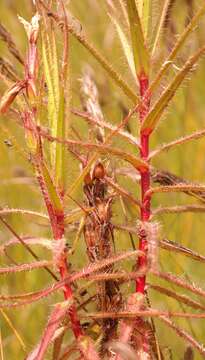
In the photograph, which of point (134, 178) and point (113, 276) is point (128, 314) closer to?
point (113, 276)

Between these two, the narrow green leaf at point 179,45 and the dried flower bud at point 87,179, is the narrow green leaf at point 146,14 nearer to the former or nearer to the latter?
the narrow green leaf at point 179,45

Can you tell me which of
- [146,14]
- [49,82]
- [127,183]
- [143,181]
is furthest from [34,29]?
[127,183]

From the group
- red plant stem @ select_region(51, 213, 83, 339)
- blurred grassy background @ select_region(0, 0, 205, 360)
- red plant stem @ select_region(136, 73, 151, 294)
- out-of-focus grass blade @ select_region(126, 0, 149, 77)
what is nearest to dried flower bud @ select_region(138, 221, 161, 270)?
red plant stem @ select_region(136, 73, 151, 294)

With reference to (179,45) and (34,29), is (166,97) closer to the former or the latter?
(179,45)

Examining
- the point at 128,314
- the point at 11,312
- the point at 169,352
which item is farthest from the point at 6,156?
the point at 128,314

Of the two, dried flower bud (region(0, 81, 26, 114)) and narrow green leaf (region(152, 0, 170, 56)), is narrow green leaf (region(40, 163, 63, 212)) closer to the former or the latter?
dried flower bud (region(0, 81, 26, 114))

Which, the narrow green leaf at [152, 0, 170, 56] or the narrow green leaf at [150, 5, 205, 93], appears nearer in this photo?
the narrow green leaf at [150, 5, 205, 93]
